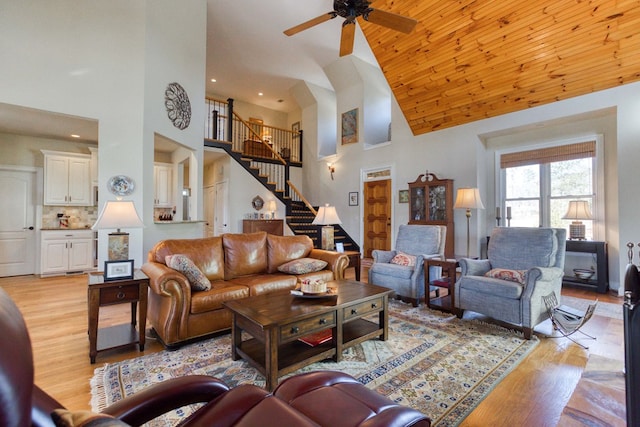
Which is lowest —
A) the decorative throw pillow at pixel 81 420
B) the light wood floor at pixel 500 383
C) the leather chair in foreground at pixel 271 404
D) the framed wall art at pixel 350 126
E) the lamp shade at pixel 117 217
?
the light wood floor at pixel 500 383

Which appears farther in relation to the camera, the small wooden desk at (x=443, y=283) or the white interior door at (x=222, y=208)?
the white interior door at (x=222, y=208)

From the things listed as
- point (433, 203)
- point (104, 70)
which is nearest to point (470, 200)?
point (433, 203)

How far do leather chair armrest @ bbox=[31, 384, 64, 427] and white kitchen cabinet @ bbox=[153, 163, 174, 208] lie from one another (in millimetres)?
6583

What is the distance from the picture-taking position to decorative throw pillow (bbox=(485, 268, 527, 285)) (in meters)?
2.94

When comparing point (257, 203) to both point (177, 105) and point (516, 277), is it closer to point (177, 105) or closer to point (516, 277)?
point (177, 105)

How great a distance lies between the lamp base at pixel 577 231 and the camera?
4.55m

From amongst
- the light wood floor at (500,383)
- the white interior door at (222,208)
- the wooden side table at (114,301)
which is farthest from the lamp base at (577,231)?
the white interior door at (222,208)

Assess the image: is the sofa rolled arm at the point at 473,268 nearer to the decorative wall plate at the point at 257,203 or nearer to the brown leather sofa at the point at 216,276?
the brown leather sofa at the point at 216,276

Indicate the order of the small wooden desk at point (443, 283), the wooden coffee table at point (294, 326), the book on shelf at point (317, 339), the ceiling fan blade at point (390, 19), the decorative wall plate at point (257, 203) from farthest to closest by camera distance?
1. the decorative wall plate at point (257, 203)
2. the small wooden desk at point (443, 283)
3. the ceiling fan blade at point (390, 19)
4. the book on shelf at point (317, 339)
5. the wooden coffee table at point (294, 326)

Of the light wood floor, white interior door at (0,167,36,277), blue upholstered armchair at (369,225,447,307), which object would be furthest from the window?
white interior door at (0,167,36,277)

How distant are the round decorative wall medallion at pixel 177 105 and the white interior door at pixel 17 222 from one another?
324 cm

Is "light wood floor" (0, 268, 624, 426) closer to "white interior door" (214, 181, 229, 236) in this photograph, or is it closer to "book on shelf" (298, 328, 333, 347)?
"book on shelf" (298, 328, 333, 347)

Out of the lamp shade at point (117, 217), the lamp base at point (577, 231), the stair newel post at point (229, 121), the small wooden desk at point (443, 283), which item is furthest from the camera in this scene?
the stair newel post at point (229, 121)

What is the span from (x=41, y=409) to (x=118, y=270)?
2.14 metres
